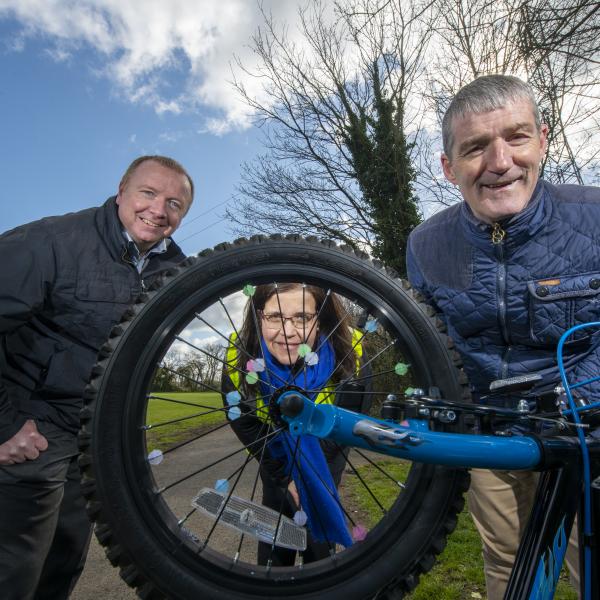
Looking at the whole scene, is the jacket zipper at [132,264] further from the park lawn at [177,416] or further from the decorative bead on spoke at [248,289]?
the decorative bead on spoke at [248,289]

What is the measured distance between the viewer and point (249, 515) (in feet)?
4.89

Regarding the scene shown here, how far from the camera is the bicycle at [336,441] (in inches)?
44.3

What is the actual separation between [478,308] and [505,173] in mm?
482

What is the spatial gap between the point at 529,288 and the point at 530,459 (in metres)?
0.67

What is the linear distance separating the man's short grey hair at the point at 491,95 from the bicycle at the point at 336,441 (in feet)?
2.37

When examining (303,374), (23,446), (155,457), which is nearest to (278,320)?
(303,374)

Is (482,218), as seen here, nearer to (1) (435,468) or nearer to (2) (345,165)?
(1) (435,468)

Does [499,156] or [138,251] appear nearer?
[499,156]

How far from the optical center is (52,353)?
1969 millimetres

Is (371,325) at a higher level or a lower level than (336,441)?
higher

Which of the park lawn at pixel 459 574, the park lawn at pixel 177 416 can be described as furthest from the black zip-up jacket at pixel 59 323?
the park lawn at pixel 459 574

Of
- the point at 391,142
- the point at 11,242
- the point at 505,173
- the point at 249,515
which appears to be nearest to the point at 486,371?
the point at 505,173

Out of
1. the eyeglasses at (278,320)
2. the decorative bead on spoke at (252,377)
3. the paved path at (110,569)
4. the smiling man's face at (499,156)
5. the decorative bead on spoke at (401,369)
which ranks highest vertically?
the smiling man's face at (499,156)

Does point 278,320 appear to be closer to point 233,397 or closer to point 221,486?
point 233,397
